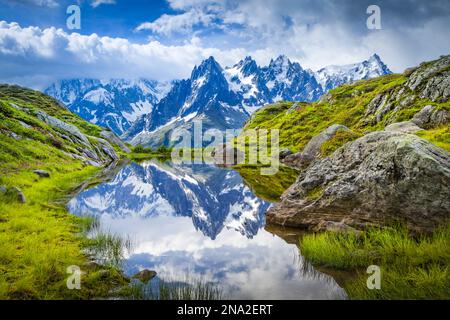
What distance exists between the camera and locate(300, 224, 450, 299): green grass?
11.3 meters

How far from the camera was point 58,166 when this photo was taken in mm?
50531

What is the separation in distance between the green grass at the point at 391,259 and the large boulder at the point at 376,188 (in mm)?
1276

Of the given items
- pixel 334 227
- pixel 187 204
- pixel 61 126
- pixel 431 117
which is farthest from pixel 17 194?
pixel 431 117

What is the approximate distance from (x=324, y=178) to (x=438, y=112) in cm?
6614

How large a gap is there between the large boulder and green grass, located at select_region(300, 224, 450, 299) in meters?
1.28

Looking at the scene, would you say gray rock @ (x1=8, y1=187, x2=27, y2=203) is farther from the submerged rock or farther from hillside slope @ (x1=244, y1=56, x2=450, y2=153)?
the submerged rock

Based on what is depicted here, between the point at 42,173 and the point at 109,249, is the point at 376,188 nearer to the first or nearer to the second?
the point at 109,249

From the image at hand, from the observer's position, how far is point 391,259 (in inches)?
590

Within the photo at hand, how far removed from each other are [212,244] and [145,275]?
6597mm

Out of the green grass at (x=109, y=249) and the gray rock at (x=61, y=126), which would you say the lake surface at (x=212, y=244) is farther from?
the gray rock at (x=61, y=126)

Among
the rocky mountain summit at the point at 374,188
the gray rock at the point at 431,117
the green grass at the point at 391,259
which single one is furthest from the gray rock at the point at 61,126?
the gray rock at the point at 431,117

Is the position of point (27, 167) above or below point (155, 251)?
above
